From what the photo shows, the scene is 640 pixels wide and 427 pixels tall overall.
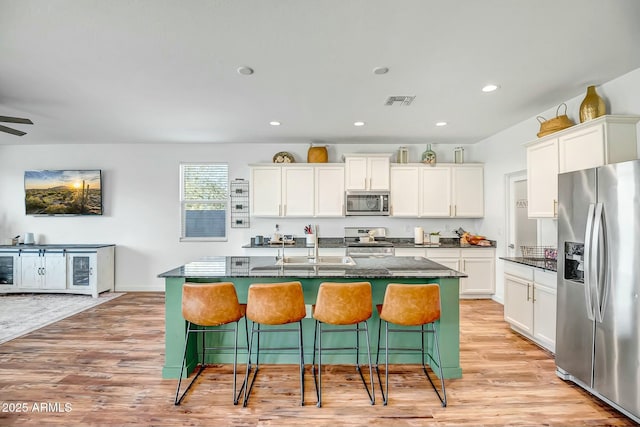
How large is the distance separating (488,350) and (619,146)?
225 centimetres

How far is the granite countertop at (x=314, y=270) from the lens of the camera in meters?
2.60

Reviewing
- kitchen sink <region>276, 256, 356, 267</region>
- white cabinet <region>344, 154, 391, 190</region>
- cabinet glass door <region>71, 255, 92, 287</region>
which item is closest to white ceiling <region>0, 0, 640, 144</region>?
white cabinet <region>344, 154, 391, 190</region>

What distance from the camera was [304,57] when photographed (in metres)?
2.56

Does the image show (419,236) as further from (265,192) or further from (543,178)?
(265,192)

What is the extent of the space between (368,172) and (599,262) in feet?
11.2

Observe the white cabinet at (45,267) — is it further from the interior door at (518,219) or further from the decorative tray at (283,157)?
the interior door at (518,219)

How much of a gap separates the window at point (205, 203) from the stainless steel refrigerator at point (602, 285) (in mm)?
5003

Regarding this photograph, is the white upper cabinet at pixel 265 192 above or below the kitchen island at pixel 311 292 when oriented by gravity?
above

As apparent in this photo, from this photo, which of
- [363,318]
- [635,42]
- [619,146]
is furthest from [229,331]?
[635,42]

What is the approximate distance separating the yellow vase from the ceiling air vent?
1585mm

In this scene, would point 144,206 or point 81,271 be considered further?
point 144,206

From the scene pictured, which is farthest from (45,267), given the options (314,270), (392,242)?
(392,242)

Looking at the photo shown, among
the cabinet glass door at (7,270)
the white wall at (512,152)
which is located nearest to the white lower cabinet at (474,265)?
the white wall at (512,152)

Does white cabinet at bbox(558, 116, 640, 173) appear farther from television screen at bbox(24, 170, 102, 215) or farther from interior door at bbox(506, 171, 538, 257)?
television screen at bbox(24, 170, 102, 215)
